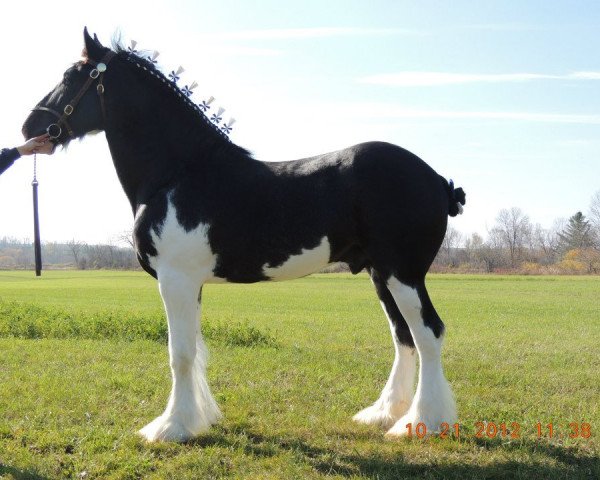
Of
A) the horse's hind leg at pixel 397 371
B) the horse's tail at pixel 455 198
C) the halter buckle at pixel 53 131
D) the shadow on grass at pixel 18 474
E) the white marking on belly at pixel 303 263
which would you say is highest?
the halter buckle at pixel 53 131

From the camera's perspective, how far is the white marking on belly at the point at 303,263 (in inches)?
195

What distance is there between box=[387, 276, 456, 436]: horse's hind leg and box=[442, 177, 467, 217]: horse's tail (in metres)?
0.82

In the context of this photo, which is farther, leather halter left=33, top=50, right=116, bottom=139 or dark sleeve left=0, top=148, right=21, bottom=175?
leather halter left=33, top=50, right=116, bottom=139

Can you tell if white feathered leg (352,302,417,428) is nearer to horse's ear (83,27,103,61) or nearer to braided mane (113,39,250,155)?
braided mane (113,39,250,155)

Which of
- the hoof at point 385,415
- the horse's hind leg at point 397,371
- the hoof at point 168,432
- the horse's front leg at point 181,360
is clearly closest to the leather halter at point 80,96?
the horse's front leg at point 181,360

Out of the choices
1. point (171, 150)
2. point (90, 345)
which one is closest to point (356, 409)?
point (171, 150)

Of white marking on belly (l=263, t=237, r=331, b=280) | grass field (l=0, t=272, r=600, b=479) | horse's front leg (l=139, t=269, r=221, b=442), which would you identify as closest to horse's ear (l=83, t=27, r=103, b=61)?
horse's front leg (l=139, t=269, r=221, b=442)

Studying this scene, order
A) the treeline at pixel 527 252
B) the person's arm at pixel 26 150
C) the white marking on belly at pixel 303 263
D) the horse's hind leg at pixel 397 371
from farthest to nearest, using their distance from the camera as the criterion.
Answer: the treeline at pixel 527 252 < the horse's hind leg at pixel 397 371 < the person's arm at pixel 26 150 < the white marking on belly at pixel 303 263

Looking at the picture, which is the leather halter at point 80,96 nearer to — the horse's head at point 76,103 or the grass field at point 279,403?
the horse's head at point 76,103

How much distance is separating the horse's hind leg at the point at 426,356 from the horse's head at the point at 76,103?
10.1ft

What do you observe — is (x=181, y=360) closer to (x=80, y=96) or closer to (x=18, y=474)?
(x=18, y=474)

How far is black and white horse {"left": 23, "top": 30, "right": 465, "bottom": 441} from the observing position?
4.84m

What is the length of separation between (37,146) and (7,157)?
276 mm
